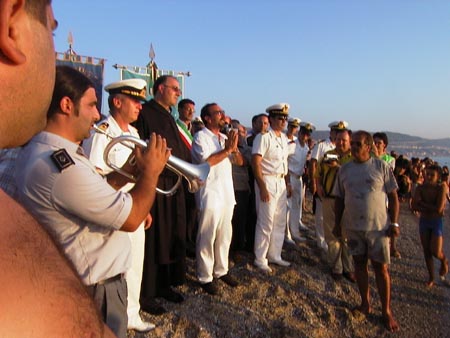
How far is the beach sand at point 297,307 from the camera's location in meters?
3.36

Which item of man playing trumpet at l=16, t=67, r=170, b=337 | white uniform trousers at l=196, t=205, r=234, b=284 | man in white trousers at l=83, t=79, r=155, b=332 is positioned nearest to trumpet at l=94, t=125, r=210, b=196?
man in white trousers at l=83, t=79, r=155, b=332

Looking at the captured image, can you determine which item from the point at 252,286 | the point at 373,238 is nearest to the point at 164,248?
the point at 252,286

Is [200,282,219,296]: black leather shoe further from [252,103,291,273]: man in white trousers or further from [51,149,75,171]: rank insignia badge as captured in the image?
[51,149,75,171]: rank insignia badge

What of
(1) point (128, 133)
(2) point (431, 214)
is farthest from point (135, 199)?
(2) point (431, 214)

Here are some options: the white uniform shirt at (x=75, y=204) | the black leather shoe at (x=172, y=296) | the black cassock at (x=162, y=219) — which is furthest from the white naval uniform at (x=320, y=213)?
the white uniform shirt at (x=75, y=204)

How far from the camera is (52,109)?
1749 millimetres

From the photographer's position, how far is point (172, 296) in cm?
385

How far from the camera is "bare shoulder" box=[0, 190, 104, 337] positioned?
0.58m

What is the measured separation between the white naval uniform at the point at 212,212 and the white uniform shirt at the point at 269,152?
72 cm

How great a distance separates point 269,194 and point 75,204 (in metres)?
3.62

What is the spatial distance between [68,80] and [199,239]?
2.77 meters

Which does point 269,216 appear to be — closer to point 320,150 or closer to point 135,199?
point 320,150

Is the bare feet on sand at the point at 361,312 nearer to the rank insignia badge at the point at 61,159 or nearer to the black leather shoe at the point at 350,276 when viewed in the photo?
the black leather shoe at the point at 350,276

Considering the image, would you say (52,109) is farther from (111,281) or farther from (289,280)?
(289,280)
